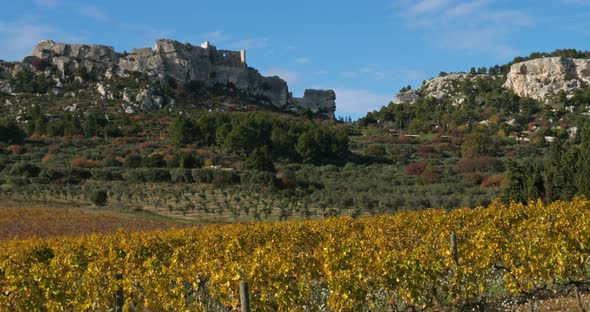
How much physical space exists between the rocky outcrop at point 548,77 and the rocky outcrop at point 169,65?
40.9 meters

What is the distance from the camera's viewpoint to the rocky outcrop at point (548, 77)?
96812 mm

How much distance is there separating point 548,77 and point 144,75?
6671 cm

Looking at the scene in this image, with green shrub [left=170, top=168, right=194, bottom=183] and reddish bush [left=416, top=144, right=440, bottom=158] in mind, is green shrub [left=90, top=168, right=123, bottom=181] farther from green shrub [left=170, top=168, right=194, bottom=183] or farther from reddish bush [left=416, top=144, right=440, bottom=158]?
reddish bush [left=416, top=144, right=440, bottom=158]

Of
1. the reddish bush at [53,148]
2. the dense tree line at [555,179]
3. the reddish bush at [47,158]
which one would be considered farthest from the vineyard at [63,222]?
the reddish bush at [53,148]

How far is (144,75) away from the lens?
87438 mm

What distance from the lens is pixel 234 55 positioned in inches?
4469

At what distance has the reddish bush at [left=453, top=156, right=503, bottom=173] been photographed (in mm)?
51734

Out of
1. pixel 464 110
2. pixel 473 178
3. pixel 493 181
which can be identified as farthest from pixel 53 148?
pixel 464 110

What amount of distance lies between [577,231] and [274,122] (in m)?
53.0

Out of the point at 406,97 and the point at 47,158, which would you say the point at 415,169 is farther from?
the point at 406,97

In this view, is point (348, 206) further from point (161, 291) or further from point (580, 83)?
point (580, 83)

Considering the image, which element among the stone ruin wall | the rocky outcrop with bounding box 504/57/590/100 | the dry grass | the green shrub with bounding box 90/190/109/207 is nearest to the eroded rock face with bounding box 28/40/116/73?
the stone ruin wall

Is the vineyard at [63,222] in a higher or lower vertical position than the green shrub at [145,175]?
lower

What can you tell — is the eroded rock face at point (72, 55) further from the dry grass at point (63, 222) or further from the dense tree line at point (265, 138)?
the dry grass at point (63, 222)
